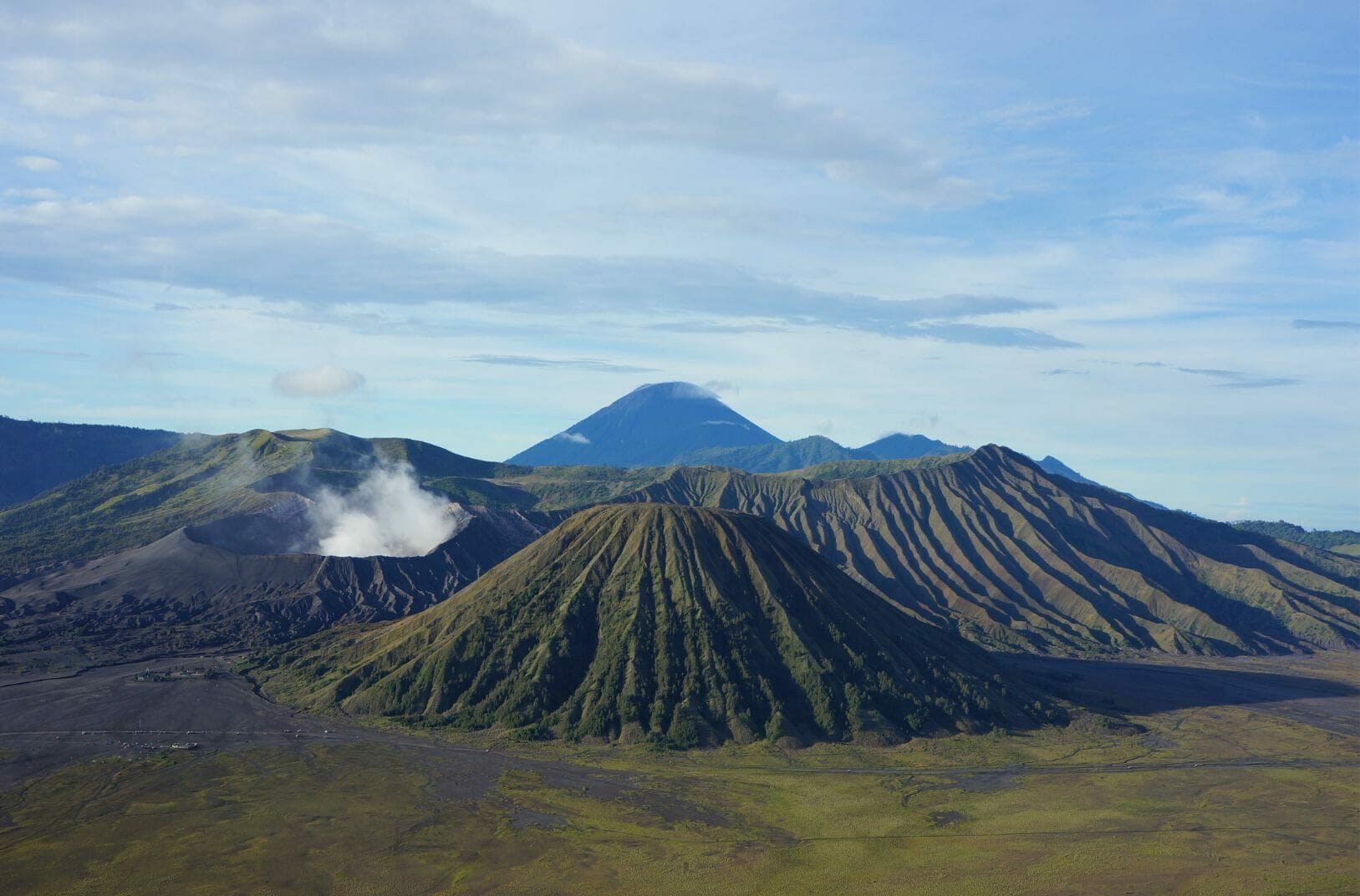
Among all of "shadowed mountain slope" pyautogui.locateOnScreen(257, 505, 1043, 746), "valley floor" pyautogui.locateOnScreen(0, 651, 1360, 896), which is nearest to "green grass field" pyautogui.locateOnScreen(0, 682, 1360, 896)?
"valley floor" pyautogui.locateOnScreen(0, 651, 1360, 896)

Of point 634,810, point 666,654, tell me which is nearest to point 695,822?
point 634,810

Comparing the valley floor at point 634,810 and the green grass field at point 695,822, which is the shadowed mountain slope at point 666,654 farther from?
the green grass field at point 695,822

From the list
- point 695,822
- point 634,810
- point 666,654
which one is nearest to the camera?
point 695,822

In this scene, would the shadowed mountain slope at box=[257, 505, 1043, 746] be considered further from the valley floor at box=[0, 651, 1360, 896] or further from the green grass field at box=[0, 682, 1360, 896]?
the green grass field at box=[0, 682, 1360, 896]

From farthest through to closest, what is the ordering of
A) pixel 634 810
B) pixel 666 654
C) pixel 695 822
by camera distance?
1. pixel 666 654
2. pixel 634 810
3. pixel 695 822

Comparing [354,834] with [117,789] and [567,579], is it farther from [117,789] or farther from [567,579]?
[567,579]

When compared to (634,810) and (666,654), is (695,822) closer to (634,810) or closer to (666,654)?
(634,810)

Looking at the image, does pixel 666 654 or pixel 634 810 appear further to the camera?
pixel 666 654
